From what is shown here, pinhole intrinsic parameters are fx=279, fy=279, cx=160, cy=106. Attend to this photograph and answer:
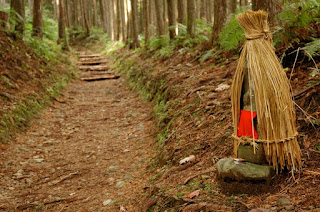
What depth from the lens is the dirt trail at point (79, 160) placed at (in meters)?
3.92

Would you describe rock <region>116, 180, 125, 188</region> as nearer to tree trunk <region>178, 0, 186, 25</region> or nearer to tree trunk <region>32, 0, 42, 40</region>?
tree trunk <region>178, 0, 186, 25</region>

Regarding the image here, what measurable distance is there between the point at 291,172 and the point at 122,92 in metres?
8.39

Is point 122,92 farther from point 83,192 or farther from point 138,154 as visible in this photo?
point 83,192

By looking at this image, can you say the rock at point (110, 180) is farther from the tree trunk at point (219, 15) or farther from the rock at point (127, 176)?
the tree trunk at point (219, 15)

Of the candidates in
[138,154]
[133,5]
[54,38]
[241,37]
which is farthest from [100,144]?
[54,38]

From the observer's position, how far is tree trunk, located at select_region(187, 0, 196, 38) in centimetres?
930

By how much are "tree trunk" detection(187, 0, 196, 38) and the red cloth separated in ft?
24.0

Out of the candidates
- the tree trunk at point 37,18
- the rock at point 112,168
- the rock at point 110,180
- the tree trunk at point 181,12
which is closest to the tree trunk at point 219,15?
the tree trunk at point 181,12

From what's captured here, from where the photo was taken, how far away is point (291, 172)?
2.60m

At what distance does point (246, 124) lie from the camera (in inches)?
104

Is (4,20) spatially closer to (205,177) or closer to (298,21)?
(298,21)

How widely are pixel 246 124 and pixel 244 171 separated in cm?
44

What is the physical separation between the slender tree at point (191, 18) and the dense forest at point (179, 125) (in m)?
0.04

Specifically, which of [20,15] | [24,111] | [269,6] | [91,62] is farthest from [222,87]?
[91,62]
